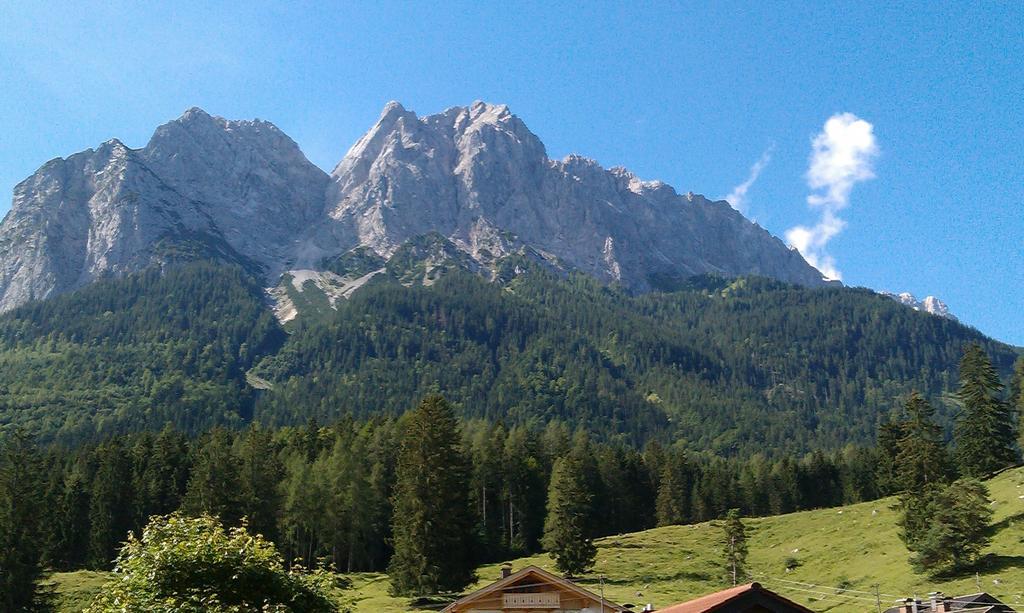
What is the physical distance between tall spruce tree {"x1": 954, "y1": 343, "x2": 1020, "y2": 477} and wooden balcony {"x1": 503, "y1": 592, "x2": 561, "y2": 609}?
81.7 m

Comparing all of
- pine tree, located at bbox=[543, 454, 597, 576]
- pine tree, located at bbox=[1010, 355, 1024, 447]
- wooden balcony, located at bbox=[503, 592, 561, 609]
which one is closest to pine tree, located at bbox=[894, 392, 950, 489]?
pine tree, located at bbox=[1010, 355, 1024, 447]

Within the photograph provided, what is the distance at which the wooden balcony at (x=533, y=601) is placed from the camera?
1788 inches

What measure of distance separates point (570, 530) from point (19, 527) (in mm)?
50429

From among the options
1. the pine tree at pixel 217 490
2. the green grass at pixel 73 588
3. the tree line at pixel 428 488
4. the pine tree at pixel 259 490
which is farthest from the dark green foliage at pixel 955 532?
the green grass at pixel 73 588

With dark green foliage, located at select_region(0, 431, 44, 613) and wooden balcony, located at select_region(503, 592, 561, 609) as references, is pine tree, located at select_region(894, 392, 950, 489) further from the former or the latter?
dark green foliage, located at select_region(0, 431, 44, 613)

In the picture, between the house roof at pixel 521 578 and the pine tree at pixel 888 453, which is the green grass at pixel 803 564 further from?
the house roof at pixel 521 578

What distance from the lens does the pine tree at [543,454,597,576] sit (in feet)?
302

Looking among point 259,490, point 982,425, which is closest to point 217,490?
point 259,490

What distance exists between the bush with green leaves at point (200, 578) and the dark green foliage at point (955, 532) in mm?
57986

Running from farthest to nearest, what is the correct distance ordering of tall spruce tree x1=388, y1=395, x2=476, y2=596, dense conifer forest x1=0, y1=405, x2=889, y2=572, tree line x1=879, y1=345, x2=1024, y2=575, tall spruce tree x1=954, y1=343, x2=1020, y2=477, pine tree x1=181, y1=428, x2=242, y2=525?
tall spruce tree x1=954, y1=343, x2=1020, y2=477 → dense conifer forest x1=0, y1=405, x2=889, y2=572 → pine tree x1=181, y1=428, x2=242, y2=525 → tall spruce tree x1=388, y1=395, x2=476, y2=596 → tree line x1=879, y1=345, x2=1024, y2=575

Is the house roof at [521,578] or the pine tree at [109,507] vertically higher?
the pine tree at [109,507]

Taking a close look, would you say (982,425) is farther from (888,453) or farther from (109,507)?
(109,507)

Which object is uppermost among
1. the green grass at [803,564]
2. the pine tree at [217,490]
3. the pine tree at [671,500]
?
the pine tree at [671,500]

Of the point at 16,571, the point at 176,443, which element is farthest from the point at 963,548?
the point at 176,443
